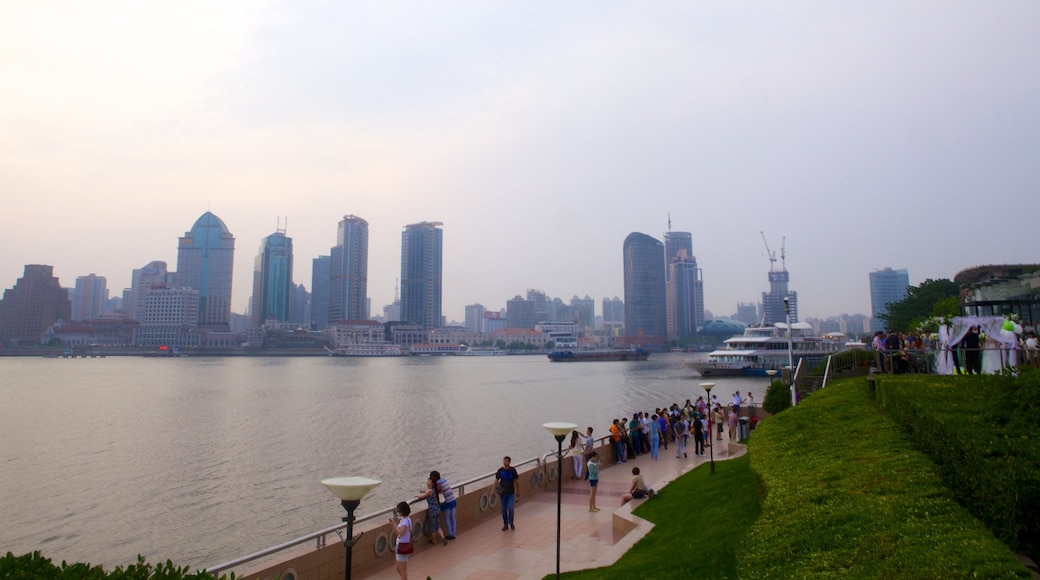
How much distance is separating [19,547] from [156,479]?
279 inches

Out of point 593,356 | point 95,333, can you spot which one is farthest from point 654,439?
point 95,333

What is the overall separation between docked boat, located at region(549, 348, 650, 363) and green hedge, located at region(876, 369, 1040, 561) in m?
134

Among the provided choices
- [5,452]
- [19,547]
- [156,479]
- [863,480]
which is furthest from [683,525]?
[5,452]

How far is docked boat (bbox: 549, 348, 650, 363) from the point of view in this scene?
142 metres

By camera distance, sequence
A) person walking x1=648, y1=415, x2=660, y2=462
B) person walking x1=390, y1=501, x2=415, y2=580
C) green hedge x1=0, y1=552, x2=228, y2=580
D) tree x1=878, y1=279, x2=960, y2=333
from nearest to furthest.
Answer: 1. green hedge x1=0, y1=552, x2=228, y2=580
2. person walking x1=390, y1=501, x2=415, y2=580
3. person walking x1=648, y1=415, x2=660, y2=462
4. tree x1=878, y1=279, x2=960, y2=333

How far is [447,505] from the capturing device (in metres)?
11.6

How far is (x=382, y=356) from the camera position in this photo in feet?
624

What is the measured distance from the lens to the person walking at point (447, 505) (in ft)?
37.6

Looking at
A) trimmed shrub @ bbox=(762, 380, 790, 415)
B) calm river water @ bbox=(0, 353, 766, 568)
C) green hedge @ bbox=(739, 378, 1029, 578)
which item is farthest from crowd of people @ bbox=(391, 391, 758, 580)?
calm river water @ bbox=(0, 353, 766, 568)

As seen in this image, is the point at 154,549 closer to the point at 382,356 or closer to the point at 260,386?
the point at 260,386

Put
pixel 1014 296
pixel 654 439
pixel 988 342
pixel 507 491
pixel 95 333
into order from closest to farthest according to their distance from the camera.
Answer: pixel 507 491 → pixel 988 342 → pixel 1014 296 → pixel 654 439 → pixel 95 333

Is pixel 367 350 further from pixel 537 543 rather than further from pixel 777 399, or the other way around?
pixel 537 543

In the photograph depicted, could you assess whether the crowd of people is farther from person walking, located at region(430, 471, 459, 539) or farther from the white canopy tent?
the white canopy tent

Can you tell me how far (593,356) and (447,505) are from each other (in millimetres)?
136747
